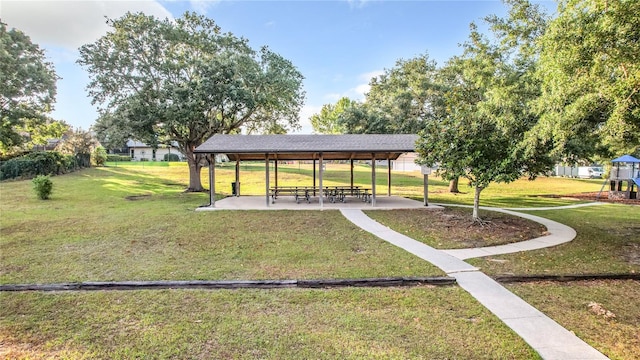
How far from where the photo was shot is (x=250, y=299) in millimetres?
4910

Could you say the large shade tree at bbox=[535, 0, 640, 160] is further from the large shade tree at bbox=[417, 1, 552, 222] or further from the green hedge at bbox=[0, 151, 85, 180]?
the green hedge at bbox=[0, 151, 85, 180]

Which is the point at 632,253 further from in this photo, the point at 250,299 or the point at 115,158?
the point at 115,158

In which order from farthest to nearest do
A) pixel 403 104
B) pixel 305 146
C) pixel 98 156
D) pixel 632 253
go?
pixel 98 156, pixel 403 104, pixel 305 146, pixel 632 253

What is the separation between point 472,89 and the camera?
664 inches

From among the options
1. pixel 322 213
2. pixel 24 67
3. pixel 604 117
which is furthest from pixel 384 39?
pixel 24 67

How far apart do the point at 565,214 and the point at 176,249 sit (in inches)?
570

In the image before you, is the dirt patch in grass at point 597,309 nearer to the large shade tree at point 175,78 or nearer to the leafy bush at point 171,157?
the large shade tree at point 175,78

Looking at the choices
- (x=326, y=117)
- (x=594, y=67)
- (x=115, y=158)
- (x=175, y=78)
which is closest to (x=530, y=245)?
(x=594, y=67)

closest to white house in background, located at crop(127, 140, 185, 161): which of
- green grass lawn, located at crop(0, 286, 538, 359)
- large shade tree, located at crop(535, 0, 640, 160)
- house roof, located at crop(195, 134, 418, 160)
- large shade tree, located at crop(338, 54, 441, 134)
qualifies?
large shade tree, located at crop(338, 54, 441, 134)

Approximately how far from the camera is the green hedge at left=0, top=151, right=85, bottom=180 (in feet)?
76.4

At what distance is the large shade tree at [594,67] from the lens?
545 centimetres

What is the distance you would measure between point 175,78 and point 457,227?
1724 cm

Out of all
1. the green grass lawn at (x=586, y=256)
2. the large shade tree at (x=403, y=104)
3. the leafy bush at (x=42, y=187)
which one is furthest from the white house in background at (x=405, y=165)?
the leafy bush at (x=42, y=187)

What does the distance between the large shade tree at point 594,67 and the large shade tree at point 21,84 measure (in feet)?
87.8
